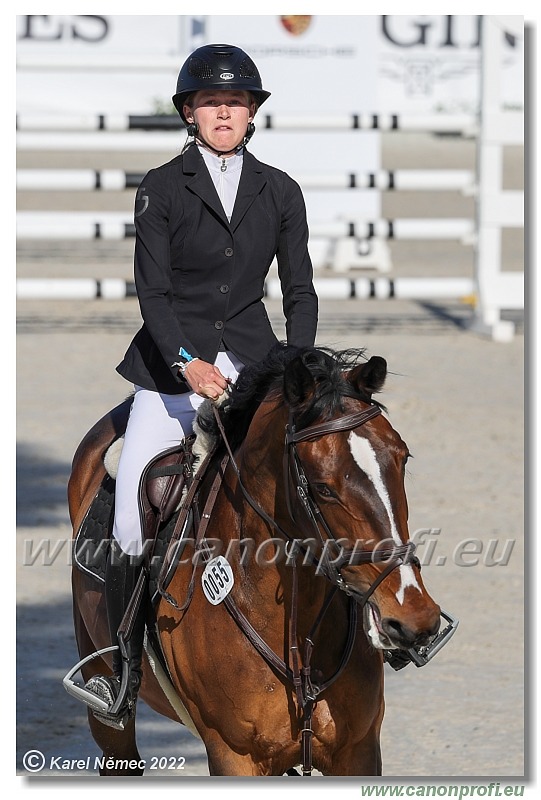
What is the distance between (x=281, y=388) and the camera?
10.6ft

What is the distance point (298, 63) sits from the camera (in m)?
16.3

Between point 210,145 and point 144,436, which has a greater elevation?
point 210,145

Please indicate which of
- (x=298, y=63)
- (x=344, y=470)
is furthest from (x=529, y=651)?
(x=298, y=63)

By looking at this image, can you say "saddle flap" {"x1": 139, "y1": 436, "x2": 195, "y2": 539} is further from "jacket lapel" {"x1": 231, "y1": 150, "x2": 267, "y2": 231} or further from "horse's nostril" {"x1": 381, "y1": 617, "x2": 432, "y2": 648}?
"horse's nostril" {"x1": 381, "y1": 617, "x2": 432, "y2": 648}

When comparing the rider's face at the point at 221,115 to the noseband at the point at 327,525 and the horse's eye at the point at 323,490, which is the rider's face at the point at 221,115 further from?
the horse's eye at the point at 323,490

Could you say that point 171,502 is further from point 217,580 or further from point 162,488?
point 217,580

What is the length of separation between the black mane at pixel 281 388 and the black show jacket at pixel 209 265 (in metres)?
0.17

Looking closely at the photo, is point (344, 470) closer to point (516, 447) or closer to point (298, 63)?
point (516, 447)

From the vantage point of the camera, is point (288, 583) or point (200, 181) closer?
point (288, 583)

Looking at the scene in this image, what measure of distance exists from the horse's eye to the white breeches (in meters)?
0.74

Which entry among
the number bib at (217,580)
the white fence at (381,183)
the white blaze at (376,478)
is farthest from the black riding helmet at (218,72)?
the white fence at (381,183)

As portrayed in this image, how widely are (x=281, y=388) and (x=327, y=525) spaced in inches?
18.2

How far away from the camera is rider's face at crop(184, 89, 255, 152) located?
3.58 meters

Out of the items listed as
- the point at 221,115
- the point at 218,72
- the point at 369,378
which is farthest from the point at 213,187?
the point at 369,378
